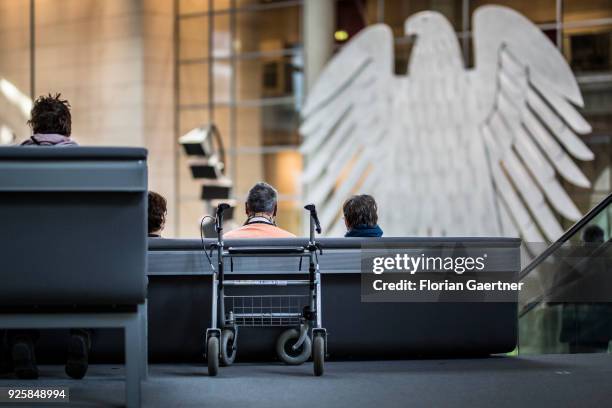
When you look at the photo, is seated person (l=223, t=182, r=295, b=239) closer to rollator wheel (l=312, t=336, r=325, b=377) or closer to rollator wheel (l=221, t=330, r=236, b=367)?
rollator wheel (l=221, t=330, r=236, b=367)

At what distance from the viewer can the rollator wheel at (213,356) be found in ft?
17.5

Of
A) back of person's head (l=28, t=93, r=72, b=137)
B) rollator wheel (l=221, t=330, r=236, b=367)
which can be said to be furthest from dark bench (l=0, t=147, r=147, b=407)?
rollator wheel (l=221, t=330, r=236, b=367)

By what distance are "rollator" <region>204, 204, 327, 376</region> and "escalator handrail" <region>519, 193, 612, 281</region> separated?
290cm

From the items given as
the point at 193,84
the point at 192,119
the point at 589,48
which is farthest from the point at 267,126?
the point at 589,48

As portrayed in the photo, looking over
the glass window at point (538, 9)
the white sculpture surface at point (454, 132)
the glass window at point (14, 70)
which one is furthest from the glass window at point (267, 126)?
the glass window at point (538, 9)

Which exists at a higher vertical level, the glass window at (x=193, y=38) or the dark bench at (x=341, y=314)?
the glass window at (x=193, y=38)

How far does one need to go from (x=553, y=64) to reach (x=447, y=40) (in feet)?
6.47

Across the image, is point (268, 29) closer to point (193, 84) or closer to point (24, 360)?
point (193, 84)

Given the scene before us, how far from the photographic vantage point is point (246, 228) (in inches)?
248

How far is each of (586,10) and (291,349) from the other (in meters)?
15.7

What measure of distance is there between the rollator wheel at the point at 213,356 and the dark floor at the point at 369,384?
0.16 ft

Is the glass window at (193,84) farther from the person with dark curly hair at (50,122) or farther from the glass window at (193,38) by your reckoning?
the person with dark curly hair at (50,122)

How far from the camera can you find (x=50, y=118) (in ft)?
17.7

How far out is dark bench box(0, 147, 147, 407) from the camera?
423 cm
